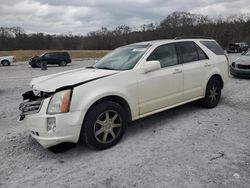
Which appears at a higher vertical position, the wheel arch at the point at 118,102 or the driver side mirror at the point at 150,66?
the driver side mirror at the point at 150,66

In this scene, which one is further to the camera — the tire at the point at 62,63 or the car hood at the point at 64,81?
the tire at the point at 62,63

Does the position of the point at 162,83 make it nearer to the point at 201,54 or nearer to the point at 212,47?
the point at 201,54

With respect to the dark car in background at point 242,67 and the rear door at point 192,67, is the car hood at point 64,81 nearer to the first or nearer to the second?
the rear door at point 192,67

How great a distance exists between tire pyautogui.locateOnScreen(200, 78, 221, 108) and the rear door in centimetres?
26

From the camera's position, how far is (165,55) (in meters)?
5.06

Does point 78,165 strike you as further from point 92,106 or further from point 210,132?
point 210,132

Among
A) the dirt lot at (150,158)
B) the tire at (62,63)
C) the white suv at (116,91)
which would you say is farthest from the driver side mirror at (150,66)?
the tire at (62,63)

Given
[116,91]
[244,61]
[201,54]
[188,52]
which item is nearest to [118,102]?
[116,91]

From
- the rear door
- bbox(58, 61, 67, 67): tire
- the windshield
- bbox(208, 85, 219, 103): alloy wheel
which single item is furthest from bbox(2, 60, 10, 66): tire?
bbox(208, 85, 219, 103): alloy wheel

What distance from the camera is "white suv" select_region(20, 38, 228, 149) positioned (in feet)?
12.1

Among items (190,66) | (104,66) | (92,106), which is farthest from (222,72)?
(92,106)

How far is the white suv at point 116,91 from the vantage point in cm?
370

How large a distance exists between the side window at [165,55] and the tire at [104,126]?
1269 mm

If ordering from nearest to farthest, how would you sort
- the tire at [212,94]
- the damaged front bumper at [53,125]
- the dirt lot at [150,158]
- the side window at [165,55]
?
1. the dirt lot at [150,158]
2. the damaged front bumper at [53,125]
3. the side window at [165,55]
4. the tire at [212,94]
